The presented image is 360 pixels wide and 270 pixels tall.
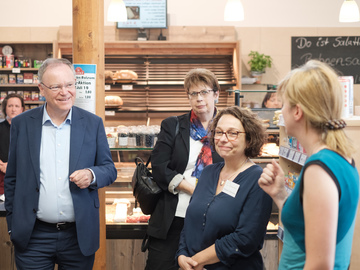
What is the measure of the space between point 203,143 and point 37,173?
100cm

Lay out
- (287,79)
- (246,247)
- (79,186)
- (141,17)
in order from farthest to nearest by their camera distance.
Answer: (141,17) → (79,186) → (246,247) → (287,79)

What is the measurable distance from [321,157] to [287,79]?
0.30 meters

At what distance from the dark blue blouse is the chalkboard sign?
6196mm

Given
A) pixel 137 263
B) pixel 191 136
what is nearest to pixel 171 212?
pixel 191 136

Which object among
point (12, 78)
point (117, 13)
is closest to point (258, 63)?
point (117, 13)

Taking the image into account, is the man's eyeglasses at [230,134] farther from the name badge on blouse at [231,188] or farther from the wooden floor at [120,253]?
the wooden floor at [120,253]

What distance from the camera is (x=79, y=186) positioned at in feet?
7.59

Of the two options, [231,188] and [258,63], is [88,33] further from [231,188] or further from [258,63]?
[258,63]

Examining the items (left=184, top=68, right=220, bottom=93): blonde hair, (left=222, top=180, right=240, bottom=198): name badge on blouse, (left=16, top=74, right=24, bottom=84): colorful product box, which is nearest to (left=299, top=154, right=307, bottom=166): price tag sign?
(left=222, top=180, right=240, bottom=198): name badge on blouse

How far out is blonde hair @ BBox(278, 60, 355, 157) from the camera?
53.6 inches

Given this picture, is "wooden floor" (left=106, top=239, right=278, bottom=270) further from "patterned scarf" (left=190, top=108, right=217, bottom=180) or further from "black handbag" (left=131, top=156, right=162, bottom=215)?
"patterned scarf" (left=190, top=108, right=217, bottom=180)

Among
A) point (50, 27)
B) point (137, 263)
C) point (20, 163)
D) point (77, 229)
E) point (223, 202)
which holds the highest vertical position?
point (50, 27)

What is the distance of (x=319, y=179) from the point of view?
4.20ft

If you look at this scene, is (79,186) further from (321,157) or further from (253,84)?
(253,84)
